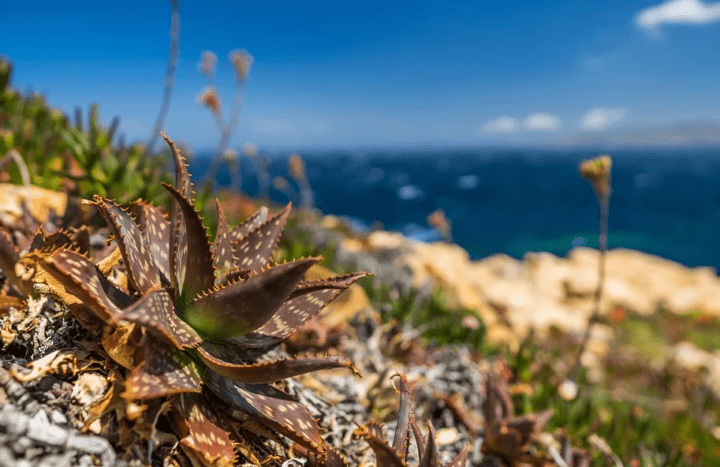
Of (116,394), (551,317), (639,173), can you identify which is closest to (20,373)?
(116,394)

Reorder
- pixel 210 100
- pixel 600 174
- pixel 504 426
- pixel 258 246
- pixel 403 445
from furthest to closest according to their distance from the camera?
pixel 210 100 → pixel 600 174 → pixel 504 426 → pixel 258 246 → pixel 403 445

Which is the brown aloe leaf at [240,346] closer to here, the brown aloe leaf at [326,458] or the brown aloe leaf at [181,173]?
the brown aloe leaf at [326,458]

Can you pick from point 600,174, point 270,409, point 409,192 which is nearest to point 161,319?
point 270,409

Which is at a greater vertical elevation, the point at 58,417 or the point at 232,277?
the point at 232,277

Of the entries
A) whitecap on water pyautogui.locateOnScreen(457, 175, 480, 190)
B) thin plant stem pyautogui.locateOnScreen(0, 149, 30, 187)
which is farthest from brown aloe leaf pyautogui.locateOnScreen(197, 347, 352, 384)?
whitecap on water pyautogui.locateOnScreen(457, 175, 480, 190)

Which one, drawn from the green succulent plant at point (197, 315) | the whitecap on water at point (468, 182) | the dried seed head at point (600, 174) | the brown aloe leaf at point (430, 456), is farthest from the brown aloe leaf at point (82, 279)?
the whitecap on water at point (468, 182)

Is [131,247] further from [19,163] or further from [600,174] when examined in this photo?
[600,174]

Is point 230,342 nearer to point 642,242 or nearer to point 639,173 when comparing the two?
point 642,242
